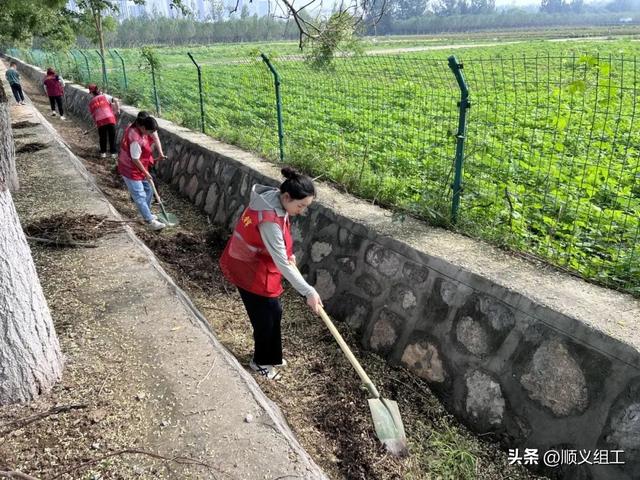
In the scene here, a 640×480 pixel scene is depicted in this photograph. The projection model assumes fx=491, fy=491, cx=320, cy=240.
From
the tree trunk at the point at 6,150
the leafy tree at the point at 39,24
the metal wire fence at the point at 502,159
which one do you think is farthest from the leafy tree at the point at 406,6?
the leafy tree at the point at 39,24

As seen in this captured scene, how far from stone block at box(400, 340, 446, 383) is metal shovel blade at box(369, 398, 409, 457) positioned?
41 centimetres

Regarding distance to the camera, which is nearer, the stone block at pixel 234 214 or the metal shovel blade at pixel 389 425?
the metal shovel blade at pixel 389 425

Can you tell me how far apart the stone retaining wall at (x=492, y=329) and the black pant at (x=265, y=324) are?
2.47ft

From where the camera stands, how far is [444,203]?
4.21 meters

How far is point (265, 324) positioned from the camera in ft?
11.3

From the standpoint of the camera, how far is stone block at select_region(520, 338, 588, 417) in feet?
8.51

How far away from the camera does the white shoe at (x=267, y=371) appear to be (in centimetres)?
356

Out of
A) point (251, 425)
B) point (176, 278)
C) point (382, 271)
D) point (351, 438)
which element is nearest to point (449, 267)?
point (382, 271)

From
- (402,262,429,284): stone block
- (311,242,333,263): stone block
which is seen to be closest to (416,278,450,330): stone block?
(402,262,429,284): stone block

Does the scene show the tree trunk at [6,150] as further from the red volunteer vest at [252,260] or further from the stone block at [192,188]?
the red volunteer vest at [252,260]

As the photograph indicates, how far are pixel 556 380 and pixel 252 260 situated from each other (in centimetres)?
193

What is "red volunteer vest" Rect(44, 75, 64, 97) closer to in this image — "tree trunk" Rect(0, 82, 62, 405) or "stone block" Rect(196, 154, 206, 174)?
"stone block" Rect(196, 154, 206, 174)

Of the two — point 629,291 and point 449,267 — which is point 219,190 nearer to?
point 449,267

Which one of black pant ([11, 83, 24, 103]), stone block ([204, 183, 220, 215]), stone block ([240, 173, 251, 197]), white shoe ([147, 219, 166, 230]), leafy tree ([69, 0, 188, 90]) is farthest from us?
leafy tree ([69, 0, 188, 90])
